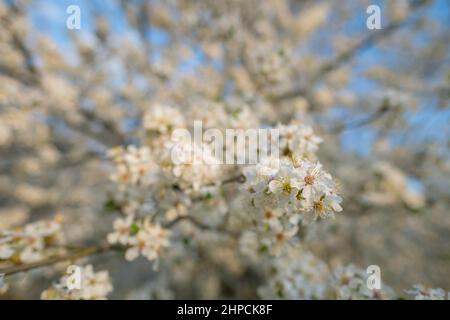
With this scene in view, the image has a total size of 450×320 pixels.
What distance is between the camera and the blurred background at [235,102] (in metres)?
3.12

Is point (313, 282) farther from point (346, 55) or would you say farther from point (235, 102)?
point (346, 55)

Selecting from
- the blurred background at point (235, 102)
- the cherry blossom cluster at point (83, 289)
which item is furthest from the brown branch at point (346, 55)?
the cherry blossom cluster at point (83, 289)

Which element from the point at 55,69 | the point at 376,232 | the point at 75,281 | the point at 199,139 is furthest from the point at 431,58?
the point at 75,281

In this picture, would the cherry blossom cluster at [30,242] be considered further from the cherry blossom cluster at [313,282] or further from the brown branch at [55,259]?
the cherry blossom cluster at [313,282]

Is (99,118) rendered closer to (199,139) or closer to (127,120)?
(127,120)

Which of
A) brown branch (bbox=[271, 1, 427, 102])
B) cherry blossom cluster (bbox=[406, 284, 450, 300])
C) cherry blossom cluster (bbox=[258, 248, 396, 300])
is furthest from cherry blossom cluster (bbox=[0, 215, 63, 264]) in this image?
brown branch (bbox=[271, 1, 427, 102])

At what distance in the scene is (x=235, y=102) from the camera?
2604mm

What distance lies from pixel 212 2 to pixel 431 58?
14.5 feet

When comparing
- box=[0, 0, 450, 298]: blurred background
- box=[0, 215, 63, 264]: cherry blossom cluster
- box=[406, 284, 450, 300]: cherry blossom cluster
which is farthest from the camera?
box=[0, 0, 450, 298]: blurred background

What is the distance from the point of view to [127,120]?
4.31m

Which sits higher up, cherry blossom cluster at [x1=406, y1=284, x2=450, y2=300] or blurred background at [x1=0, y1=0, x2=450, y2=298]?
blurred background at [x1=0, y1=0, x2=450, y2=298]

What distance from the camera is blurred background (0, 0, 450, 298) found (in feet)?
10.2

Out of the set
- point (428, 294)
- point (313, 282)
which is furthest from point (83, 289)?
point (428, 294)

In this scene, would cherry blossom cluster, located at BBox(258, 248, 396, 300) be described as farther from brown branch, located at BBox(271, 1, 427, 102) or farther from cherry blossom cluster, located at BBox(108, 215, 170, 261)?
brown branch, located at BBox(271, 1, 427, 102)
